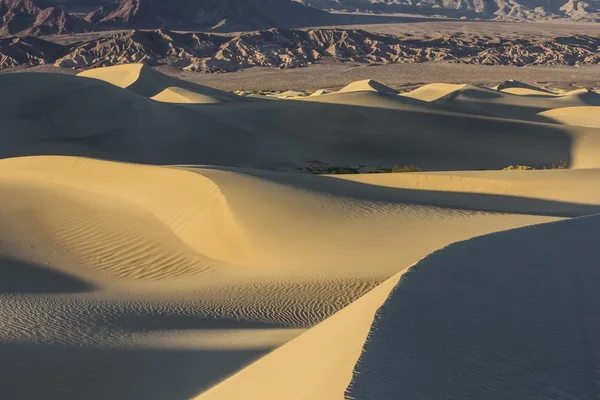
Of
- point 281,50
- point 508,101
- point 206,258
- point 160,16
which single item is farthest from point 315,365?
point 160,16

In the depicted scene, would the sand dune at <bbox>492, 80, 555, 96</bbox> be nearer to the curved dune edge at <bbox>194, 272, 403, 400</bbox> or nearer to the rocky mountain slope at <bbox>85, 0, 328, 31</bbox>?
the curved dune edge at <bbox>194, 272, 403, 400</bbox>

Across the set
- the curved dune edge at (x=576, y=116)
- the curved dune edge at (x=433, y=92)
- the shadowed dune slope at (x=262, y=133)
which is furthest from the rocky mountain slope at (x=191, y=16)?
the shadowed dune slope at (x=262, y=133)

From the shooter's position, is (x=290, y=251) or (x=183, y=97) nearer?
(x=290, y=251)

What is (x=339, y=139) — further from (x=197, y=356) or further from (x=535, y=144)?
(x=197, y=356)

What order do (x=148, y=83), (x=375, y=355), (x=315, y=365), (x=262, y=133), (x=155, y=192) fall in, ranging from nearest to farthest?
(x=375, y=355), (x=315, y=365), (x=155, y=192), (x=262, y=133), (x=148, y=83)

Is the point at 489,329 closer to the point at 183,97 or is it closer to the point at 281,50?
the point at 183,97
